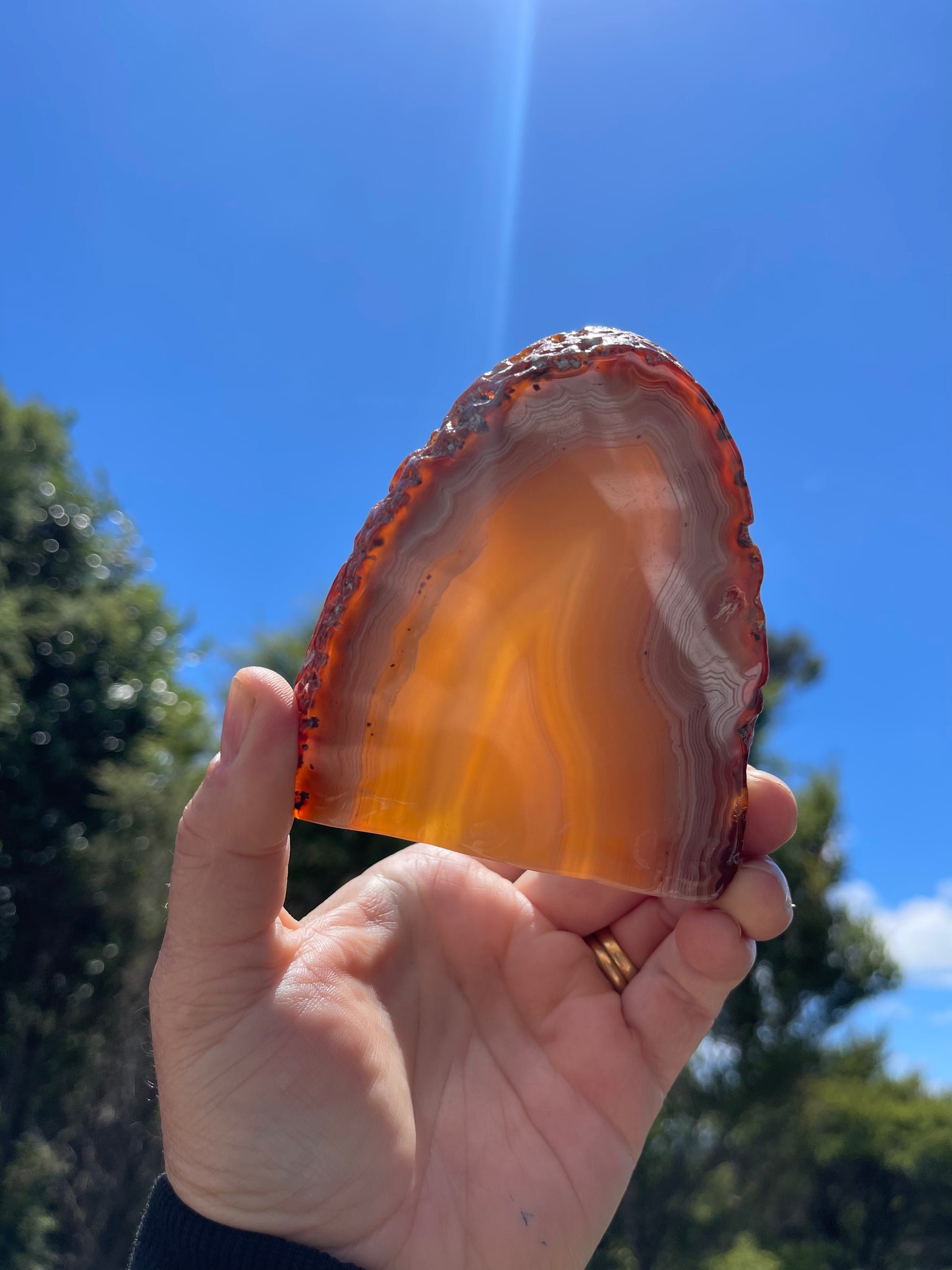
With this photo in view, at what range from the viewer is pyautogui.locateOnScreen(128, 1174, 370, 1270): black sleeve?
1390mm

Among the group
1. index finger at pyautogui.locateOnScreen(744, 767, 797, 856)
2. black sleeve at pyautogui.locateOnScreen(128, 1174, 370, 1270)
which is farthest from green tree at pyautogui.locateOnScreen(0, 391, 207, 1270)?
index finger at pyautogui.locateOnScreen(744, 767, 797, 856)

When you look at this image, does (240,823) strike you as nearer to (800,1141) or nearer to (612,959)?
(612,959)

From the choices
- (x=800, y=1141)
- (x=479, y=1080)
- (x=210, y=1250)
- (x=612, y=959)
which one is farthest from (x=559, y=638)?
(x=800, y=1141)

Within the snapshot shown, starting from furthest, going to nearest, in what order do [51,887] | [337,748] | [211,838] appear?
1. [51,887]
2. [337,748]
3. [211,838]

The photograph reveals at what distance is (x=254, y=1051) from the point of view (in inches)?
56.6

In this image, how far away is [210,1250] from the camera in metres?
1.41

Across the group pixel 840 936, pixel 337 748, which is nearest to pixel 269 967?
pixel 337 748

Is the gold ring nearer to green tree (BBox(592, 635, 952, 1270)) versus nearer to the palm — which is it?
the palm

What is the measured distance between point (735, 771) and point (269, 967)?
3.35ft

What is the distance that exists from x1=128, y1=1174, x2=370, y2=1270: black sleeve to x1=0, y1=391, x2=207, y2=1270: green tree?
7709 millimetres

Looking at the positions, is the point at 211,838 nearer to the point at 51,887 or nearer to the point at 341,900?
the point at 341,900

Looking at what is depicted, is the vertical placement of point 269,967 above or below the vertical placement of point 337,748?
below

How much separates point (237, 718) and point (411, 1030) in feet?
2.68

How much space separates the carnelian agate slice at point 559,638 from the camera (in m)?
1.48
